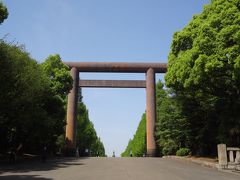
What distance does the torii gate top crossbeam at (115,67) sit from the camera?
4000 centimetres

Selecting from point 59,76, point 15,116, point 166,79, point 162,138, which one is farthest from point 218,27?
point 162,138

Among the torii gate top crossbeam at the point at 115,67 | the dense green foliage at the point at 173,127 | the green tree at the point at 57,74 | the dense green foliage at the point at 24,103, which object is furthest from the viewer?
the torii gate top crossbeam at the point at 115,67

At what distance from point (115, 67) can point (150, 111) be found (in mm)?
6526

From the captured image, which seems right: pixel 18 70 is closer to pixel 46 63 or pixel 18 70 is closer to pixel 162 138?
pixel 46 63

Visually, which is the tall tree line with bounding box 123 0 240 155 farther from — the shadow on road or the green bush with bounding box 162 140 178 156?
the shadow on road

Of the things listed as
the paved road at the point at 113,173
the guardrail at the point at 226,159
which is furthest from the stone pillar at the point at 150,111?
the guardrail at the point at 226,159

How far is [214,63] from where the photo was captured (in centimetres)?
1780

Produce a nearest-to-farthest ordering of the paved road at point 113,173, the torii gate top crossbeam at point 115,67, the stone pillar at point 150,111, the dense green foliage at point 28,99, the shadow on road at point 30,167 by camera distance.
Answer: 1. the paved road at point 113,173
2. the shadow on road at point 30,167
3. the dense green foliage at point 28,99
4. the stone pillar at point 150,111
5. the torii gate top crossbeam at point 115,67

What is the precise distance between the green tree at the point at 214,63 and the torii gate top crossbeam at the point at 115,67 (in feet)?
52.4

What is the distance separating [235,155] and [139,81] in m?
24.0

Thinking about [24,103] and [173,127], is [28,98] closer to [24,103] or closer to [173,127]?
[24,103]

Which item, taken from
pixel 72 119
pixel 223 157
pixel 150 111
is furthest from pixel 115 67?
pixel 223 157

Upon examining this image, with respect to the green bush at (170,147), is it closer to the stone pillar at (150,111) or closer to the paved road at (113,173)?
the stone pillar at (150,111)

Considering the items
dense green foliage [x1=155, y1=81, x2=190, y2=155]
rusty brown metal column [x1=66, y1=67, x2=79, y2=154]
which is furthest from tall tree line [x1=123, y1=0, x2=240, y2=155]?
rusty brown metal column [x1=66, y1=67, x2=79, y2=154]
